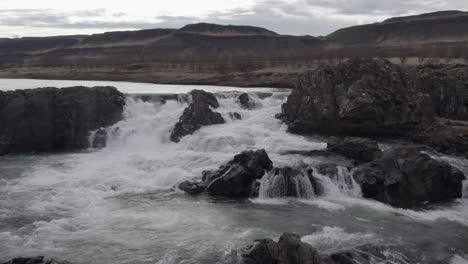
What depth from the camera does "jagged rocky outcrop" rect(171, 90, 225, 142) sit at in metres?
30.7

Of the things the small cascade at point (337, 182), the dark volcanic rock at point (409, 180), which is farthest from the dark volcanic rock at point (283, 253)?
the small cascade at point (337, 182)

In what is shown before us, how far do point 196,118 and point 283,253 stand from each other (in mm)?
20292

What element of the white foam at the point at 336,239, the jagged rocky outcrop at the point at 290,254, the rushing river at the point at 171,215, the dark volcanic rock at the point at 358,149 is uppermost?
the dark volcanic rock at the point at 358,149

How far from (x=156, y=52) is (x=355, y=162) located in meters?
126

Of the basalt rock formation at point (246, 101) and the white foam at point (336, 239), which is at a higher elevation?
the basalt rock formation at point (246, 101)

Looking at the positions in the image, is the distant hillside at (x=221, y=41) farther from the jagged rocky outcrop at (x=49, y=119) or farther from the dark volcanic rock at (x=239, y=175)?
the dark volcanic rock at (x=239, y=175)

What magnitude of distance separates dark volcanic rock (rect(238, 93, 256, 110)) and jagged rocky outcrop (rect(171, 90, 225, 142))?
4579mm

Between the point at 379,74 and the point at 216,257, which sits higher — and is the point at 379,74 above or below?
above

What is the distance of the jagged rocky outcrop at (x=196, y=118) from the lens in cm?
3072

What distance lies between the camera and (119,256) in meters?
14.4

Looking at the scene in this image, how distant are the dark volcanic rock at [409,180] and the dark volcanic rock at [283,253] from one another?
781 centimetres

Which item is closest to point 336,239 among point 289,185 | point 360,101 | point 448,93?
point 289,185

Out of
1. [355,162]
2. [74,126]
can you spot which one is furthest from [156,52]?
[355,162]

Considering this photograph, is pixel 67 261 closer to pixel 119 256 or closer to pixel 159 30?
pixel 119 256
